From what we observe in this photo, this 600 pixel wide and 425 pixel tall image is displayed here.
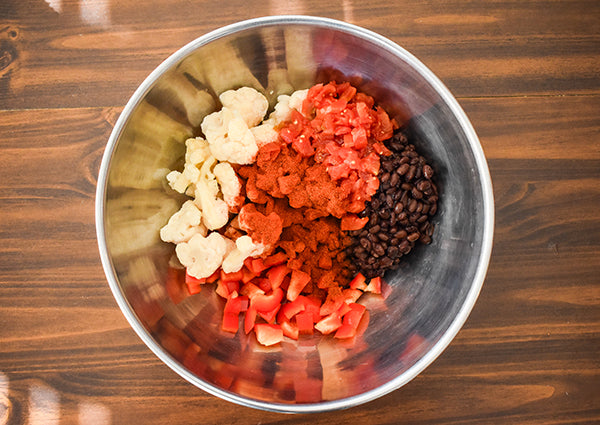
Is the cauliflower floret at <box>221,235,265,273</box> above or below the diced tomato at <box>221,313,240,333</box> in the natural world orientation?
above

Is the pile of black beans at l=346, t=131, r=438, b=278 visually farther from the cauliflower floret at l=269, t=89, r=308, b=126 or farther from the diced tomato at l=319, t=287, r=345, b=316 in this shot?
the cauliflower floret at l=269, t=89, r=308, b=126

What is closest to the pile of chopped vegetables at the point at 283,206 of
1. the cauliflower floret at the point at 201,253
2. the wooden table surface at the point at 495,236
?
the cauliflower floret at the point at 201,253

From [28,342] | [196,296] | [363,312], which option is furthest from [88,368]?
[363,312]

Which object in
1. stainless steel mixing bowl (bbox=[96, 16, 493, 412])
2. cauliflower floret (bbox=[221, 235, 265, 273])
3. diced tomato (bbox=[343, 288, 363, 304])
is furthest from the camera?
diced tomato (bbox=[343, 288, 363, 304])

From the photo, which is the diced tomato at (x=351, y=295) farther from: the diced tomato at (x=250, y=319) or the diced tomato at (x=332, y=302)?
the diced tomato at (x=250, y=319)

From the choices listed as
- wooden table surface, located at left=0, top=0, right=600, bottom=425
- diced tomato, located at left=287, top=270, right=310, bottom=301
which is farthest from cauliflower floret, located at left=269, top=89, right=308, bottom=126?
diced tomato, located at left=287, top=270, right=310, bottom=301

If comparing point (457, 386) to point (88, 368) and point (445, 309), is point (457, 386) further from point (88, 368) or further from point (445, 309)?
point (88, 368)

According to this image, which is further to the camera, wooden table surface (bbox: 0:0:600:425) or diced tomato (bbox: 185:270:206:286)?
wooden table surface (bbox: 0:0:600:425)
